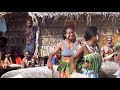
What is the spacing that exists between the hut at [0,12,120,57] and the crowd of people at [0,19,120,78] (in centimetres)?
8

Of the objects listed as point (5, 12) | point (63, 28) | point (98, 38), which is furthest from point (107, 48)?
point (5, 12)

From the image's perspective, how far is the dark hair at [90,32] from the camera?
31.9 feet

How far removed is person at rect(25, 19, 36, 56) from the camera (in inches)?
384

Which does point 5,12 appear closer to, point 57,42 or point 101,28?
point 57,42

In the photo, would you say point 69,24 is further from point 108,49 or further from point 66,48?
point 108,49

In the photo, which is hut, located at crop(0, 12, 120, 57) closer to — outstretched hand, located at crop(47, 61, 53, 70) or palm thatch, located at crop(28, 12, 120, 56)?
palm thatch, located at crop(28, 12, 120, 56)

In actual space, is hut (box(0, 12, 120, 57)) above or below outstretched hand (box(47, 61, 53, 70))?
above

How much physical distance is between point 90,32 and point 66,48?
0.56m

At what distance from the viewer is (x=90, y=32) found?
973cm

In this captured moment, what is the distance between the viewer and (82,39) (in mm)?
9711

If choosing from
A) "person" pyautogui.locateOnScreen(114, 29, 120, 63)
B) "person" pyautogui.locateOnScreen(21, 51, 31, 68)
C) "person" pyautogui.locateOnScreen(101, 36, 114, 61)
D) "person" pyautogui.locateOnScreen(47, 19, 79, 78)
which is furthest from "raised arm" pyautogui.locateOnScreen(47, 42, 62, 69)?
"person" pyautogui.locateOnScreen(114, 29, 120, 63)

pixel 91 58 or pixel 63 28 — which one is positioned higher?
pixel 63 28
